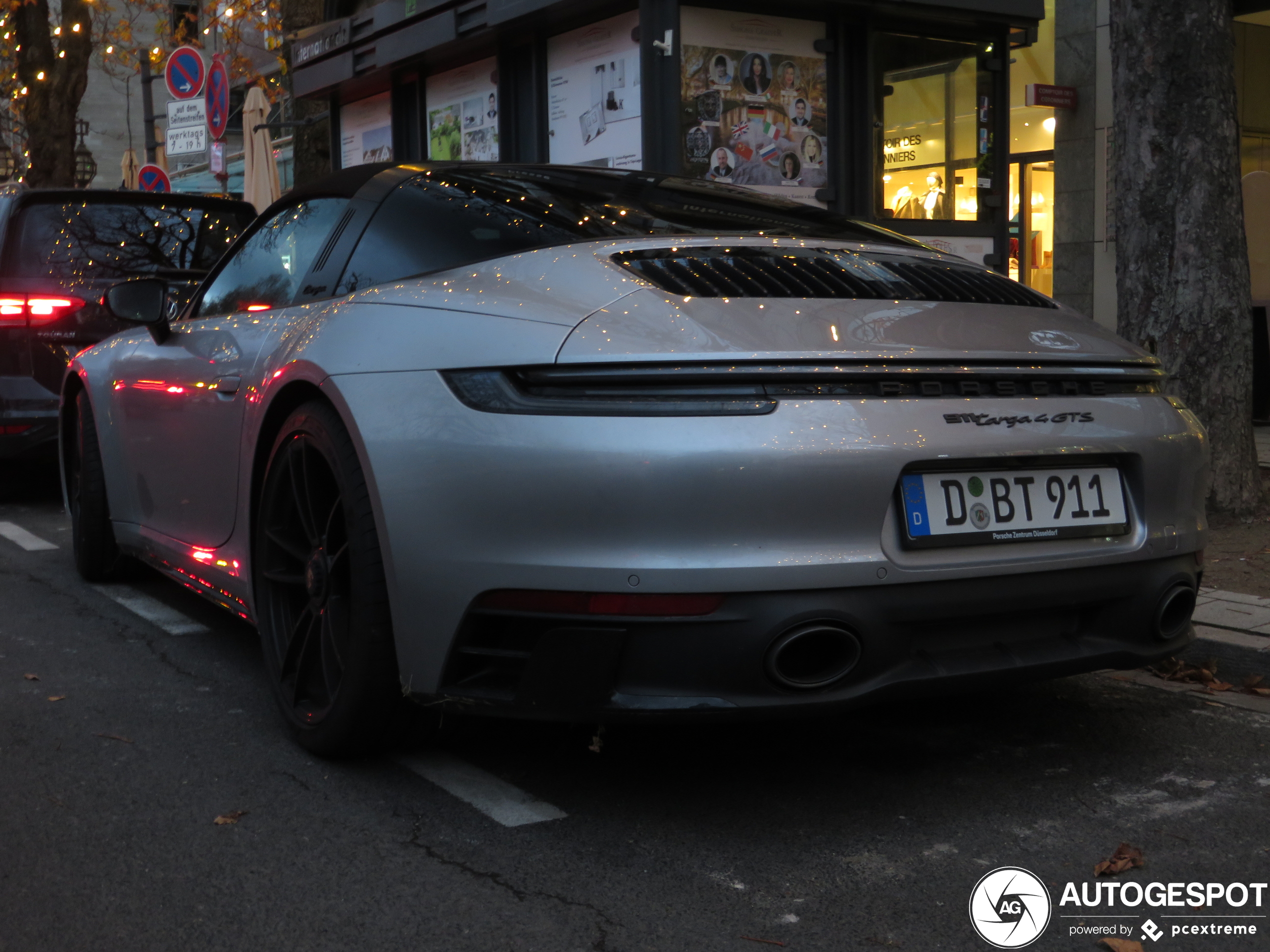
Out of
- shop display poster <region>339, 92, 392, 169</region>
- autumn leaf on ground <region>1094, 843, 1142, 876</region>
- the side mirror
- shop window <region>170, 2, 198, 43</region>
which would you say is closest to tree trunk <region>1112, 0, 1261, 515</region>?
autumn leaf on ground <region>1094, 843, 1142, 876</region>

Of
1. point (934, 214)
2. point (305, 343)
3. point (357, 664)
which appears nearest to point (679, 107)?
point (934, 214)

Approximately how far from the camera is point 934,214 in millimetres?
9703

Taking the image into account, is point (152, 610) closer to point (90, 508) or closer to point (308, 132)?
point (90, 508)

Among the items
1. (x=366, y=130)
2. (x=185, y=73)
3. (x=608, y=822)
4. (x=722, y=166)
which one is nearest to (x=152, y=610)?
(x=608, y=822)

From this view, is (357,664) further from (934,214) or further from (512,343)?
(934,214)

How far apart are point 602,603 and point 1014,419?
89 centimetres

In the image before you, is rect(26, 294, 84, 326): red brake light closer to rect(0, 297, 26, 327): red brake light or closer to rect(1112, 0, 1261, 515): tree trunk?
rect(0, 297, 26, 327): red brake light

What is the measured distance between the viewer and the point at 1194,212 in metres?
5.96

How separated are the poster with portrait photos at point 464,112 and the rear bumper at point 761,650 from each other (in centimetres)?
808

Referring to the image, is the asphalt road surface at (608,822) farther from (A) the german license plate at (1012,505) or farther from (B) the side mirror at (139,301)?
(B) the side mirror at (139,301)

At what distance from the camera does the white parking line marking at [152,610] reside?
4.75m

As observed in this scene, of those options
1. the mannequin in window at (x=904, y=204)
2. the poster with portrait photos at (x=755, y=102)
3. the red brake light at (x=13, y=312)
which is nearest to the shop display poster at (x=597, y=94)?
the poster with portrait photos at (x=755, y=102)

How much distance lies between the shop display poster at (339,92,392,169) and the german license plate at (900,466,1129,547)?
9532 millimetres

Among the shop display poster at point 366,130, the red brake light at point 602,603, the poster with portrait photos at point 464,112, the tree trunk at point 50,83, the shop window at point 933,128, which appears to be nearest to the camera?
the red brake light at point 602,603
